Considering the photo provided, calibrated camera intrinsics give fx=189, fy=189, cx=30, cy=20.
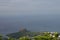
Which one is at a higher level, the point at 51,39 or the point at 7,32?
the point at 7,32

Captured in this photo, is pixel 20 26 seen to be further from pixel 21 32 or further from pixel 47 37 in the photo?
pixel 47 37

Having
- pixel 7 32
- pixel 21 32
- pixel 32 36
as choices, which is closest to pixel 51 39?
pixel 32 36

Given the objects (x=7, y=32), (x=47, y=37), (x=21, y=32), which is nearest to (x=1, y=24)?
(x=7, y=32)

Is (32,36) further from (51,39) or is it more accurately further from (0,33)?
(0,33)

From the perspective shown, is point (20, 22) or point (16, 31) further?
point (20, 22)

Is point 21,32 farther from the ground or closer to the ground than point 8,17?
closer to the ground

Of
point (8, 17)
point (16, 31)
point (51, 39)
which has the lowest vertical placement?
point (51, 39)

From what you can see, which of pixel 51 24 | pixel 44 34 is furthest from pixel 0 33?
pixel 51 24

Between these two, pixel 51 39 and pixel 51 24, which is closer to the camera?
pixel 51 39

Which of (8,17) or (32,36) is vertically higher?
(8,17)
